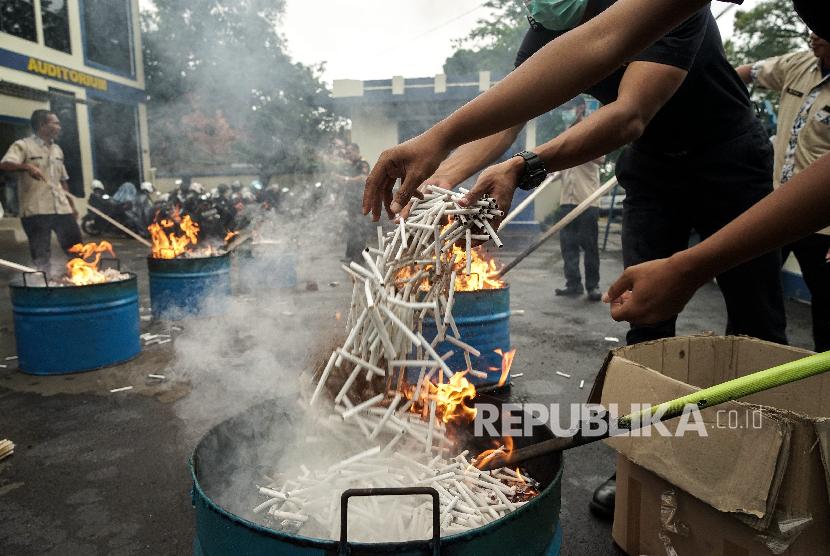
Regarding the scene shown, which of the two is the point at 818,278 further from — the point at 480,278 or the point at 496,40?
the point at 496,40

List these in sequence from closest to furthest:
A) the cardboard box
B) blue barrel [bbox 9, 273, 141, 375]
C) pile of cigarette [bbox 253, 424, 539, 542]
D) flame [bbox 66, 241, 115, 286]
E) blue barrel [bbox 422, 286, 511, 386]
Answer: the cardboard box < pile of cigarette [bbox 253, 424, 539, 542] < blue barrel [bbox 422, 286, 511, 386] < blue barrel [bbox 9, 273, 141, 375] < flame [bbox 66, 241, 115, 286]

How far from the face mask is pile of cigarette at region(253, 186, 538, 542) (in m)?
1.09

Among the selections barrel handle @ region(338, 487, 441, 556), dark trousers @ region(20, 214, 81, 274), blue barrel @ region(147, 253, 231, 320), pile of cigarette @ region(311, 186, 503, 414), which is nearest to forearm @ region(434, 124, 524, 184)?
pile of cigarette @ region(311, 186, 503, 414)

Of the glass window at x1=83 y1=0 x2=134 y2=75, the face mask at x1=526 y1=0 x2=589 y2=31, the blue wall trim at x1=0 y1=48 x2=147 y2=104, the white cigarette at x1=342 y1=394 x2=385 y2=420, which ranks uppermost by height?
the glass window at x1=83 y1=0 x2=134 y2=75

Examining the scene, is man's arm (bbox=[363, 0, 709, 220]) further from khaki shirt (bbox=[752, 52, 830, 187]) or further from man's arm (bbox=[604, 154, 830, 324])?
khaki shirt (bbox=[752, 52, 830, 187])

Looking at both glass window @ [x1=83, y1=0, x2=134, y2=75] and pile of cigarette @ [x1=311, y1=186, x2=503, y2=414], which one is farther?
glass window @ [x1=83, y1=0, x2=134, y2=75]

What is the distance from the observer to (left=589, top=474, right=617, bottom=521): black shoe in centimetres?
284

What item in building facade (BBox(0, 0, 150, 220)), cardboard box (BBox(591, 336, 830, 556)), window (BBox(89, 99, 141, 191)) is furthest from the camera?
window (BBox(89, 99, 141, 191))

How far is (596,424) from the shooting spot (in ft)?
5.24

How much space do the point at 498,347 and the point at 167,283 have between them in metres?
4.47

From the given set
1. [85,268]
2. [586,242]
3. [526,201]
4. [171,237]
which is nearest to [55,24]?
[171,237]

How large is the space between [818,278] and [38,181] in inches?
323

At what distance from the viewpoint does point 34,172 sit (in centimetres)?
655

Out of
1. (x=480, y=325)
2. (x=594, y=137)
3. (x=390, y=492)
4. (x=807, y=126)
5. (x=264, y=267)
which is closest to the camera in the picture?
(x=390, y=492)
